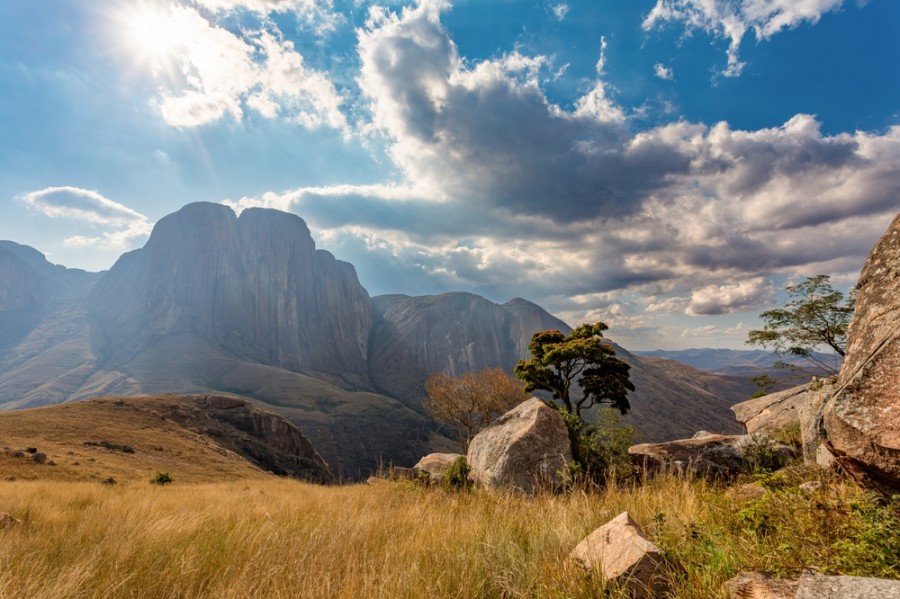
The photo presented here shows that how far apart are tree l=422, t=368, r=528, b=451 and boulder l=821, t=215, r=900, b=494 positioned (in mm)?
42742

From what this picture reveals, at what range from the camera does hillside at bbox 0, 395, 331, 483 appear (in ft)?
93.4

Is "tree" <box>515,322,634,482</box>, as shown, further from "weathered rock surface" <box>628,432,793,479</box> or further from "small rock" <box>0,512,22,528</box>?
"small rock" <box>0,512,22,528</box>

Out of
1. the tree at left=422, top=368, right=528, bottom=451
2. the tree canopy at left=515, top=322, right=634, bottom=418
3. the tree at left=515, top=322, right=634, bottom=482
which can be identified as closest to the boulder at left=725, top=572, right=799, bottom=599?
the tree at left=515, top=322, right=634, bottom=482

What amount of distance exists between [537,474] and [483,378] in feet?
133

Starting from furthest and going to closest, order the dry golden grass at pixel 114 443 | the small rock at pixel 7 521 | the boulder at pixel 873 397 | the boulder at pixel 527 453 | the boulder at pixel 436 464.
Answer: the dry golden grass at pixel 114 443
the boulder at pixel 436 464
the boulder at pixel 527 453
the small rock at pixel 7 521
the boulder at pixel 873 397

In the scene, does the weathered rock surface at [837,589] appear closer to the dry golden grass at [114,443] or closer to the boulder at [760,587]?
the boulder at [760,587]

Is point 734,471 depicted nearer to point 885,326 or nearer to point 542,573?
point 885,326

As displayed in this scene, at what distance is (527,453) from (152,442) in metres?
48.5

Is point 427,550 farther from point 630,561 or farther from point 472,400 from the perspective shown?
point 472,400

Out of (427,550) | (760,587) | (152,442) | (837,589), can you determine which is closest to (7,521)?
(427,550)

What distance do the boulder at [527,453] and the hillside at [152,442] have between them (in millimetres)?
26077

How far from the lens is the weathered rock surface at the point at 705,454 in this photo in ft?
33.1

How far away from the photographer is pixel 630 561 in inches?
124

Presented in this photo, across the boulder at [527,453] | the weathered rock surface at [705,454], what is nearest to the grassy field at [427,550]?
the weathered rock surface at [705,454]
